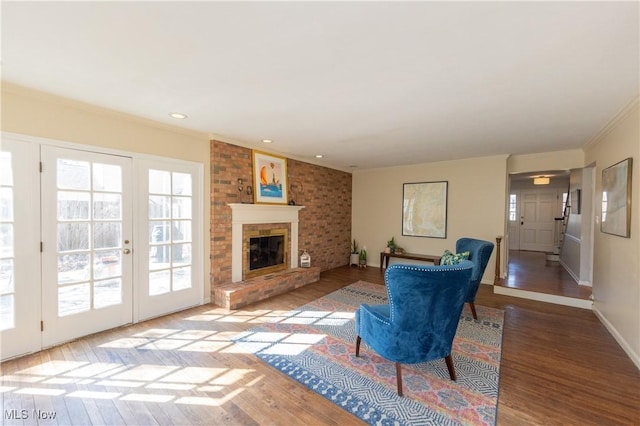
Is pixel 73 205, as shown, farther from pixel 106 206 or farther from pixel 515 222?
pixel 515 222

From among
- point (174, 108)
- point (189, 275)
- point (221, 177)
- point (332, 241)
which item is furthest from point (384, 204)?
point (174, 108)

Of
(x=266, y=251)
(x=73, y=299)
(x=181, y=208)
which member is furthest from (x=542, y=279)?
(x=73, y=299)

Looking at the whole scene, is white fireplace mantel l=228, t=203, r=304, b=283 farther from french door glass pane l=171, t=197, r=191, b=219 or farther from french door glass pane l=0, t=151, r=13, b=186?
french door glass pane l=0, t=151, r=13, b=186

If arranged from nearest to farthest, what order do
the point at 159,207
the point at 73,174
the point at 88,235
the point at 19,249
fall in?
1. the point at 19,249
2. the point at 73,174
3. the point at 88,235
4. the point at 159,207

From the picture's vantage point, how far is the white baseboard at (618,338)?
2519 millimetres

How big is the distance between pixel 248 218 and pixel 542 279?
18.2 feet

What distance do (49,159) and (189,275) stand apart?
6.52 feet


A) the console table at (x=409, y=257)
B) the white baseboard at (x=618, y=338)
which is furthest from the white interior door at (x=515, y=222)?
the white baseboard at (x=618, y=338)

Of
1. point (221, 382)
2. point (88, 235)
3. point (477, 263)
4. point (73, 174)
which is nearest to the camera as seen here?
point (221, 382)

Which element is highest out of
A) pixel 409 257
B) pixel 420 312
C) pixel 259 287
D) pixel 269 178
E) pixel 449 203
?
pixel 269 178

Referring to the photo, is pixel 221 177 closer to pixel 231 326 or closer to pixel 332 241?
pixel 231 326

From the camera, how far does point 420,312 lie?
203 cm

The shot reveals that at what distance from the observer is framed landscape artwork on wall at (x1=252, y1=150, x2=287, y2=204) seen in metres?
4.58

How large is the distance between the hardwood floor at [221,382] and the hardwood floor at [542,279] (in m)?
1.30
